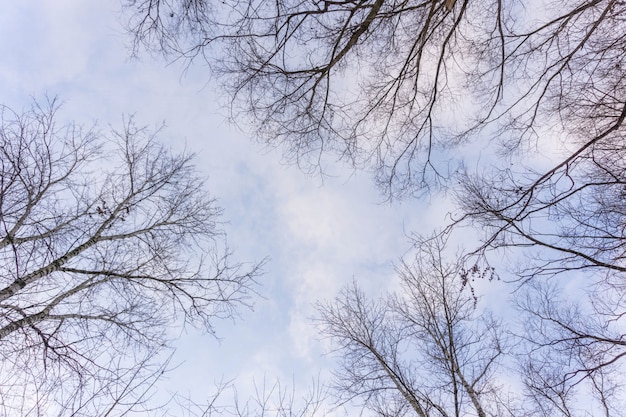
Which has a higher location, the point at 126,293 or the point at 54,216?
the point at 54,216

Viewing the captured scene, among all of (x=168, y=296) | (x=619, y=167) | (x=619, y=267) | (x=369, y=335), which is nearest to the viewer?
(x=619, y=267)

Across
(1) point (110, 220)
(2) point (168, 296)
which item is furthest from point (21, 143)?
(2) point (168, 296)

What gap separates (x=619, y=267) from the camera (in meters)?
4.27

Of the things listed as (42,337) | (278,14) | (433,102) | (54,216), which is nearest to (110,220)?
(54,216)

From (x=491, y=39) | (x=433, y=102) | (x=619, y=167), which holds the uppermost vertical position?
(x=491, y=39)

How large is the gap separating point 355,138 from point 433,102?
1.21m

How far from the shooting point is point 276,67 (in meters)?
4.29

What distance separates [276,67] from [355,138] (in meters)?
1.55

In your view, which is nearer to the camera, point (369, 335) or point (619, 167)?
point (619, 167)

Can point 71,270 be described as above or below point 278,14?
below

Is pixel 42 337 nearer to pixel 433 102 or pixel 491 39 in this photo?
pixel 433 102

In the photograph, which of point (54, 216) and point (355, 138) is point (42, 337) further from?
point (355, 138)

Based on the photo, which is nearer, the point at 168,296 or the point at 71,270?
the point at 71,270

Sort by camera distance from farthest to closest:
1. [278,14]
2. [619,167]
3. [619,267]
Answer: [619,167], [619,267], [278,14]
